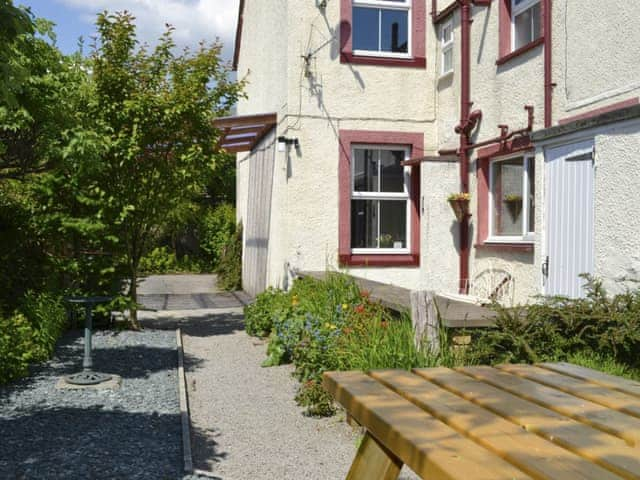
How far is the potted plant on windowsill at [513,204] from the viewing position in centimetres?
879

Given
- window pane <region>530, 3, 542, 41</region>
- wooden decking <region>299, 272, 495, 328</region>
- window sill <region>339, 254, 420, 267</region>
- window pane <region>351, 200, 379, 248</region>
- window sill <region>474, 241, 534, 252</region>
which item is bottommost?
wooden decking <region>299, 272, 495, 328</region>

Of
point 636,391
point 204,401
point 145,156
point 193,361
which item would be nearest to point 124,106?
point 145,156

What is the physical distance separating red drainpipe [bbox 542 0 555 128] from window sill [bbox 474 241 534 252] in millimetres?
1417

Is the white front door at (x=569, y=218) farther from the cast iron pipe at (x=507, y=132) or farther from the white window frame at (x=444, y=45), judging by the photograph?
the white window frame at (x=444, y=45)

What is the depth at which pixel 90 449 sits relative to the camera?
4672 mm

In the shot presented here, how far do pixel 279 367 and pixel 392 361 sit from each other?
289cm

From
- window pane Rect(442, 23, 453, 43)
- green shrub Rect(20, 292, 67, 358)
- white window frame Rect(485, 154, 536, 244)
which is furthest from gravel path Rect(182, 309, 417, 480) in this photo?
window pane Rect(442, 23, 453, 43)

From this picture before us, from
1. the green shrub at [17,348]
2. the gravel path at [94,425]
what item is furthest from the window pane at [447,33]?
the green shrub at [17,348]

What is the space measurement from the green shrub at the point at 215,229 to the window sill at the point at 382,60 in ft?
37.6

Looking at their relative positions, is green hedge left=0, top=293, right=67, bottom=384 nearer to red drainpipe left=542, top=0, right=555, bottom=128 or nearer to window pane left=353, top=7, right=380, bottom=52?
window pane left=353, top=7, right=380, bottom=52

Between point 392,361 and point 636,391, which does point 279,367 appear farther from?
point 636,391

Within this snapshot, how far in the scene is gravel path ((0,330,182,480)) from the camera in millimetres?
4336

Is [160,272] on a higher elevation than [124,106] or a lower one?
lower

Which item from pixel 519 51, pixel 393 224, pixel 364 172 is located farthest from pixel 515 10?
pixel 393 224
